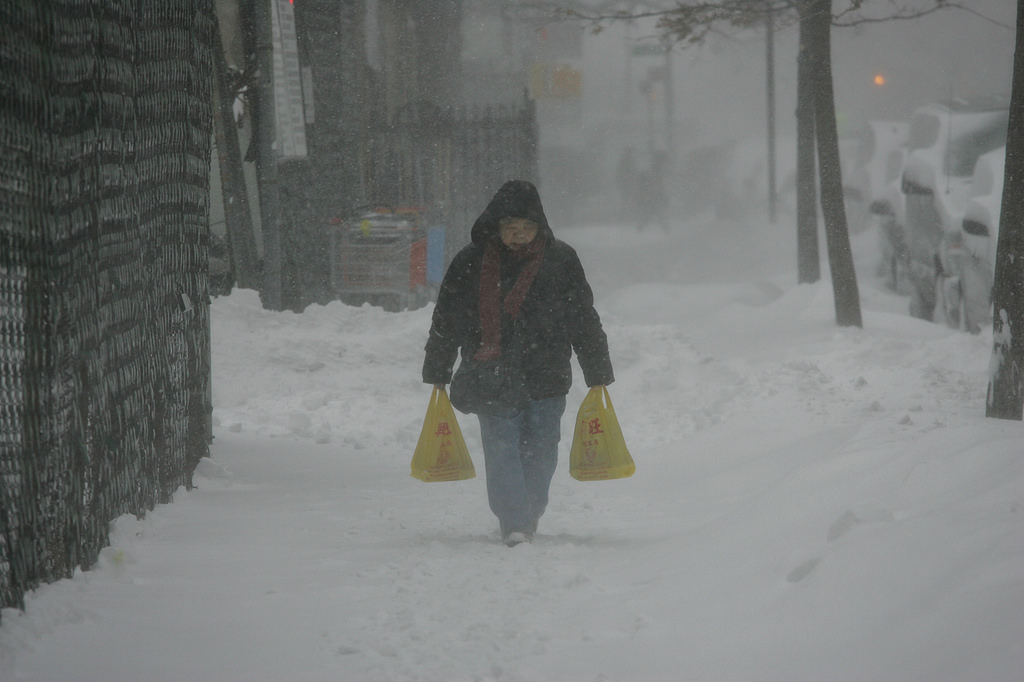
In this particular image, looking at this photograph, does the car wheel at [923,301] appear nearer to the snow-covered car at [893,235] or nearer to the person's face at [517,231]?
the snow-covered car at [893,235]

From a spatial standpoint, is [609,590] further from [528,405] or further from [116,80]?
[116,80]

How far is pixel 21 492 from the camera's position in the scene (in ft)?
10.6

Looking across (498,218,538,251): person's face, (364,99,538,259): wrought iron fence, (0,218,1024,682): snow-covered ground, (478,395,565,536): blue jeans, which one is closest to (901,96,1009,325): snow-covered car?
(0,218,1024,682): snow-covered ground

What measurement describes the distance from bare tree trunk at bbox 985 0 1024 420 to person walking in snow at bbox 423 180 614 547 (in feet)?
8.46

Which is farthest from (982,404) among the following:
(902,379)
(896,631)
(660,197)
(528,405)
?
(660,197)

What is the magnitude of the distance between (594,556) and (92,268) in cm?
238

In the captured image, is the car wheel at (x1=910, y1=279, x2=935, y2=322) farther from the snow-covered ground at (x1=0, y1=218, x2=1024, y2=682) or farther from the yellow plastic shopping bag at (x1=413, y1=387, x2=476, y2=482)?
the yellow plastic shopping bag at (x1=413, y1=387, x2=476, y2=482)

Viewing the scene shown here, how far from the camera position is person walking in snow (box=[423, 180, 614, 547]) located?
16.0 ft

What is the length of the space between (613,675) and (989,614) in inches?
44.1

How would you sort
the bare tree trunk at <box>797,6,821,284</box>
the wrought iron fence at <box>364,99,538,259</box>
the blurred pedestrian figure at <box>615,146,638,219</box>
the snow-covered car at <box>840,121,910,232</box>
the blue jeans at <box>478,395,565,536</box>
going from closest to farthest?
the blue jeans at <box>478,395,565,536</box> < the bare tree trunk at <box>797,6,821,284</box> < the wrought iron fence at <box>364,99,538,259</box> < the snow-covered car at <box>840,121,910,232</box> < the blurred pedestrian figure at <box>615,146,638,219</box>

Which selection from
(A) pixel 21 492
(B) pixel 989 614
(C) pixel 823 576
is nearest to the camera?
(B) pixel 989 614

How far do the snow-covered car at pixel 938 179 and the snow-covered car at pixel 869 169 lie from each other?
6.00 metres

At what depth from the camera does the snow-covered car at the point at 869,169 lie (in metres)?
19.9

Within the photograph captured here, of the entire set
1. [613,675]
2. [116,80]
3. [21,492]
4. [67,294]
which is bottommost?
[613,675]
